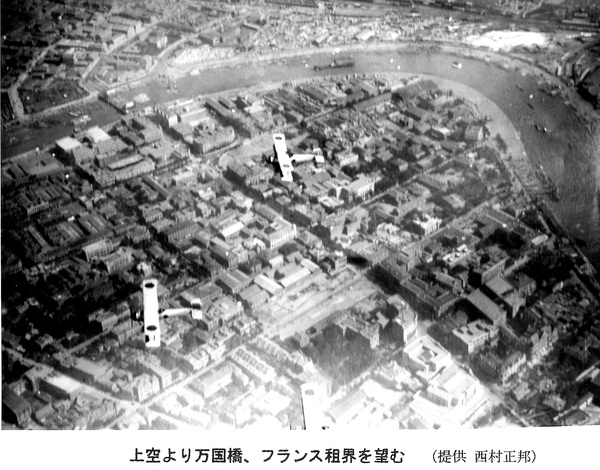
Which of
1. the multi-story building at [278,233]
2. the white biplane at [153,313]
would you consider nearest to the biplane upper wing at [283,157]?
the multi-story building at [278,233]

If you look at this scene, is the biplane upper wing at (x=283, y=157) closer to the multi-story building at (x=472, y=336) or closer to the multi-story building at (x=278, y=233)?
the multi-story building at (x=278, y=233)

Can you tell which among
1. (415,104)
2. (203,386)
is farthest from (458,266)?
(203,386)

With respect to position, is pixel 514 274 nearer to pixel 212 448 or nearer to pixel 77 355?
pixel 212 448

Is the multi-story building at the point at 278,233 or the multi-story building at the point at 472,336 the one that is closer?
the multi-story building at the point at 472,336

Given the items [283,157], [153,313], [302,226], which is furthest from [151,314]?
A: [283,157]

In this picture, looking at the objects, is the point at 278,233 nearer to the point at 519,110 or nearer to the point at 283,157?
the point at 283,157

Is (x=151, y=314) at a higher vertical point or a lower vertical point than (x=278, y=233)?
lower
